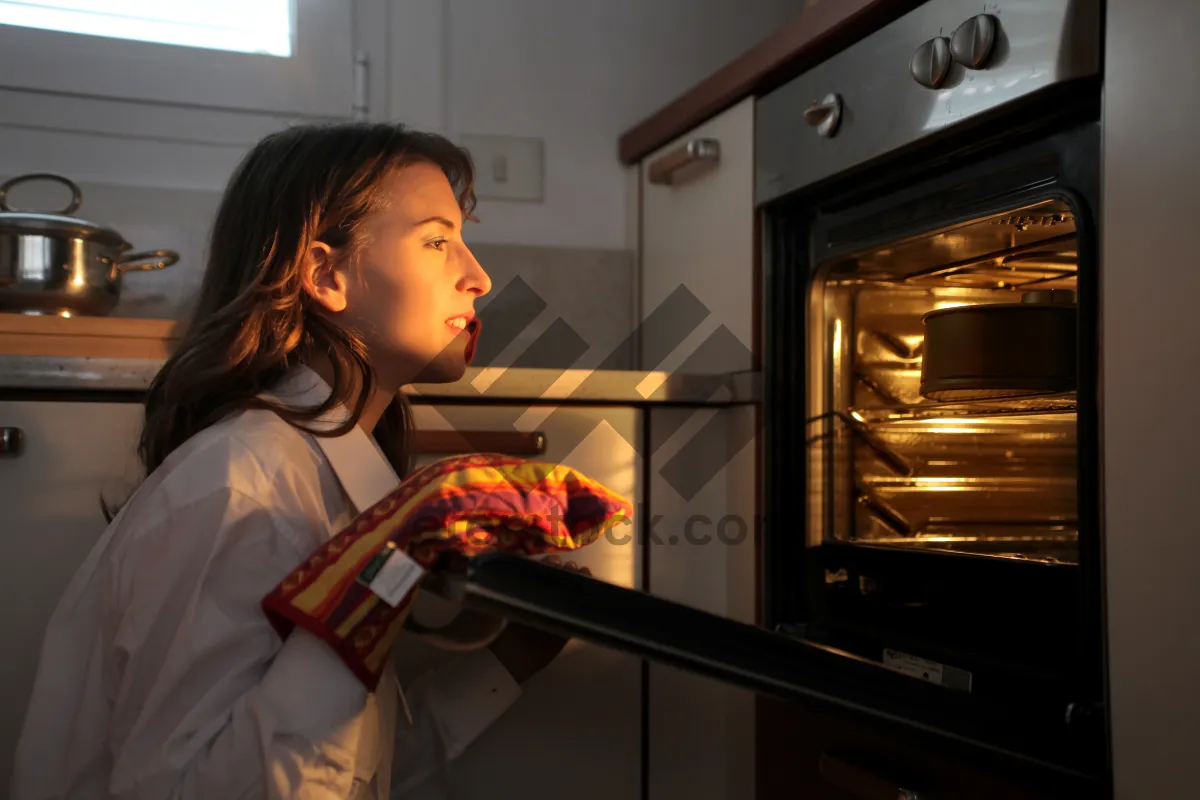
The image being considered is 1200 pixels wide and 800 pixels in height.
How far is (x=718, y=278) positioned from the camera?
57.9 inches

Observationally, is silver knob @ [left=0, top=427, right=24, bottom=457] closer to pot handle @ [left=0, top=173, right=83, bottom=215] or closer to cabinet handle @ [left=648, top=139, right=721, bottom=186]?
pot handle @ [left=0, top=173, right=83, bottom=215]

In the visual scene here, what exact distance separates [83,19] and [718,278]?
1.06 meters

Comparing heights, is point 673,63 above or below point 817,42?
above

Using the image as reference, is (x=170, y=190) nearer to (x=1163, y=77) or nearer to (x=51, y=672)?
(x=51, y=672)

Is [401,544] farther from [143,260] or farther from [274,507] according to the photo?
[143,260]

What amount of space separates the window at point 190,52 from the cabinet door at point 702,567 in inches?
32.7

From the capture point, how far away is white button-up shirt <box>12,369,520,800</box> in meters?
0.71

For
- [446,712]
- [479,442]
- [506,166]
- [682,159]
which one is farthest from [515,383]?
[506,166]

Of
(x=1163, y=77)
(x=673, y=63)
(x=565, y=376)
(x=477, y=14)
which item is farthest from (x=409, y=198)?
(x=673, y=63)

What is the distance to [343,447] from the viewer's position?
36.8 inches

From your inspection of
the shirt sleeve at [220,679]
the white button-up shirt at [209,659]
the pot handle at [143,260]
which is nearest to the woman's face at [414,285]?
the white button-up shirt at [209,659]

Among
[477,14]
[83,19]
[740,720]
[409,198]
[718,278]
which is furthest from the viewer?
[477,14]

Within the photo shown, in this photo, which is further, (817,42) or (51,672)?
(817,42)

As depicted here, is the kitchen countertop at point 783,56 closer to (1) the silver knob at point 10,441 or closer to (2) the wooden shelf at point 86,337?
(2) the wooden shelf at point 86,337
